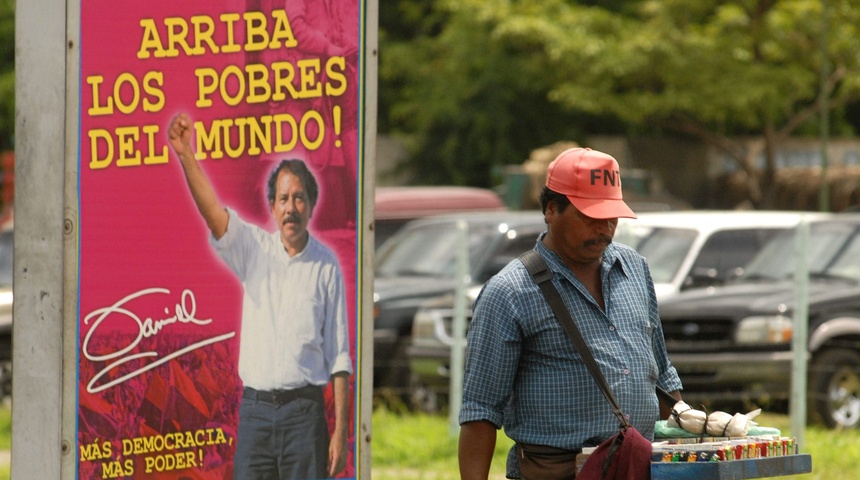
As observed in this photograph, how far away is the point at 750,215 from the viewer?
525 inches

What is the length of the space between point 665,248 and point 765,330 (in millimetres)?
1770

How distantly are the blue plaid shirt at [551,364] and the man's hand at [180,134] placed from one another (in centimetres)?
94

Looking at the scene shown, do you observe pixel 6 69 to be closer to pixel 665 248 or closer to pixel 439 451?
pixel 665 248

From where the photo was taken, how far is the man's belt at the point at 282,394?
13.8ft

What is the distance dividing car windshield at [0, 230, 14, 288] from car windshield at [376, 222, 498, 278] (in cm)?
402

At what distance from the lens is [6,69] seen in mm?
38094

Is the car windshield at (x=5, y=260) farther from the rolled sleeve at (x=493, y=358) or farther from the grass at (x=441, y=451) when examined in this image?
the rolled sleeve at (x=493, y=358)

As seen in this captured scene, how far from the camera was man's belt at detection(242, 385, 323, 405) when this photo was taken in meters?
4.21

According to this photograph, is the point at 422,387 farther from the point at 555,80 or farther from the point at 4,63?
the point at 4,63

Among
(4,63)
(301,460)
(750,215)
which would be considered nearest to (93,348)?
(301,460)

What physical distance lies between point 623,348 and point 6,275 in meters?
12.5

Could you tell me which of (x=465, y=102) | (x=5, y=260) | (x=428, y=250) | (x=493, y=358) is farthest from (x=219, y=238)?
(x=465, y=102)

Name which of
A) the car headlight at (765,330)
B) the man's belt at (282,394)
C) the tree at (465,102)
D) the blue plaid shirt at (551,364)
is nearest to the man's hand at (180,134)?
the man's belt at (282,394)
